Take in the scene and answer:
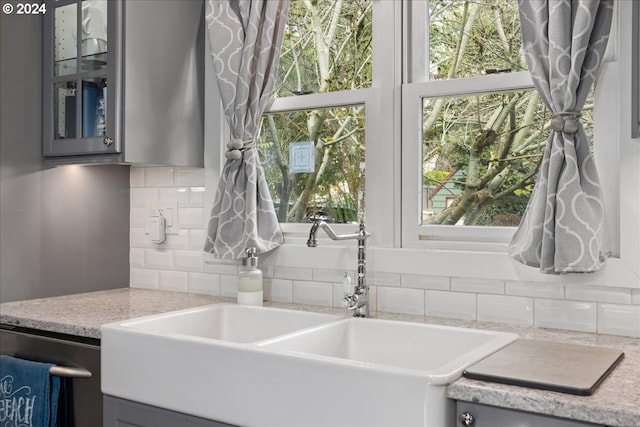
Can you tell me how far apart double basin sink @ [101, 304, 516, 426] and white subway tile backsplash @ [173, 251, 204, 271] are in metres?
0.43

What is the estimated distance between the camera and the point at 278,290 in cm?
237

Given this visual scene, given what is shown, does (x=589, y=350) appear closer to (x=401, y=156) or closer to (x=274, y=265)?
(x=401, y=156)

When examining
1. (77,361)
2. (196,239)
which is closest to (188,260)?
(196,239)

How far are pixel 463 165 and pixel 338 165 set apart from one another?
465 mm

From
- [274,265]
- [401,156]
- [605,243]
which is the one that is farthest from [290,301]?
[605,243]

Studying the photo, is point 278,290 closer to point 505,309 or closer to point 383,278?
point 383,278

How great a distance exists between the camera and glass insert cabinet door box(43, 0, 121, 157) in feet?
7.42

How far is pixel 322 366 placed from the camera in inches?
55.3

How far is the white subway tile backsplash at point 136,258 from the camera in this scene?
9.11ft

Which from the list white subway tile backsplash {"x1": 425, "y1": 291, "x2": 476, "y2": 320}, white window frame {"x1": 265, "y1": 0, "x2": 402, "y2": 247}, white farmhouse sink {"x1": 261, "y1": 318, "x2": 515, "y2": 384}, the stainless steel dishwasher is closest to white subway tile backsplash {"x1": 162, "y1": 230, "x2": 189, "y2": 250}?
the stainless steel dishwasher

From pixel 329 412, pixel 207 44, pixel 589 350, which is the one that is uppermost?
pixel 207 44

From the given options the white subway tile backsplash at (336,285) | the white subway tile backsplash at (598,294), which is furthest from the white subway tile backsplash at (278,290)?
the white subway tile backsplash at (598,294)

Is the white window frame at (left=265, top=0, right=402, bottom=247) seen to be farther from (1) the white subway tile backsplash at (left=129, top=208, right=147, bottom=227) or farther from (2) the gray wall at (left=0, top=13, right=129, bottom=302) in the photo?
(2) the gray wall at (left=0, top=13, right=129, bottom=302)

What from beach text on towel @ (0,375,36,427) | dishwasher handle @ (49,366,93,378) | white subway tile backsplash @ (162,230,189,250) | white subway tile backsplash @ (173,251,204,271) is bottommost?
beach text on towel @ (0,375,36,427)
